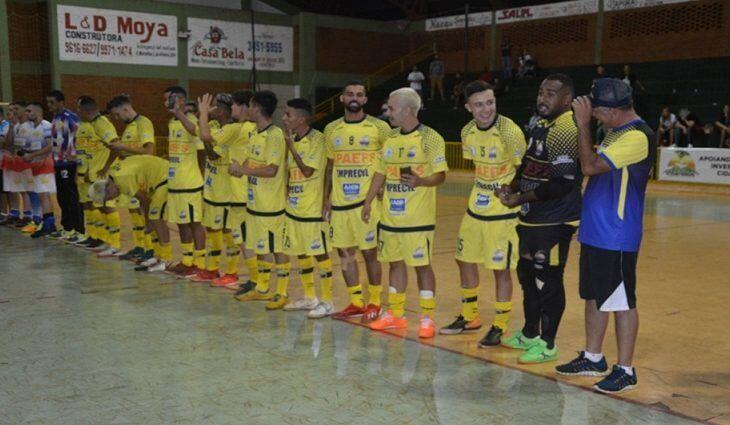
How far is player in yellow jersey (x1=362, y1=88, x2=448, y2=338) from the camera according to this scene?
221 inches

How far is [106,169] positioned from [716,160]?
15990 mm

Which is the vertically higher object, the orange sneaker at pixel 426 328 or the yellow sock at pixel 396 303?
the yellow sock at pixel 396 303

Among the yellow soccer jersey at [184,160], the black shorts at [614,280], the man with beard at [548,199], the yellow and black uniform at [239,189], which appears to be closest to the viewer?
the black shorts at [614,280]

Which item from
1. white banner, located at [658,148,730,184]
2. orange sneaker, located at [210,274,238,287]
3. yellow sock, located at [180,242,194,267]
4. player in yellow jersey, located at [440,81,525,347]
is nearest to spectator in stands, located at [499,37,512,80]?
white banner, located at [658,148,730,184]

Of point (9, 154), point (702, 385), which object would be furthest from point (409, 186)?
point (9, 154)

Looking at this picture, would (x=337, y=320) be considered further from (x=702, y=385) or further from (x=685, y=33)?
(x=685, y=33)

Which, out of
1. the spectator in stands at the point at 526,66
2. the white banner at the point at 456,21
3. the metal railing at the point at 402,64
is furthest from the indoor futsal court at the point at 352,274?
the metal railing at the point at 402,64

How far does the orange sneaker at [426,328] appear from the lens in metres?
5.77

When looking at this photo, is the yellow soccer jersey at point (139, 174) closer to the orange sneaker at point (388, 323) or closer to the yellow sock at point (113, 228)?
the yellow sock at point (113, 228)

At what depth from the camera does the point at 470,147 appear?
5586 mm

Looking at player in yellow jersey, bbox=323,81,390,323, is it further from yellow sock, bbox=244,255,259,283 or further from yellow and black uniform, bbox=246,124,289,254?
yellow sock, bbox=244,255,259,283

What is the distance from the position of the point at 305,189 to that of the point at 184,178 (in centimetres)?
221

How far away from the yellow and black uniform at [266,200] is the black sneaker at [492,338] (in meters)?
2.16

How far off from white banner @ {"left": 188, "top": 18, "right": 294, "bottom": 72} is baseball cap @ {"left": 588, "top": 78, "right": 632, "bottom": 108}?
28.2 m
